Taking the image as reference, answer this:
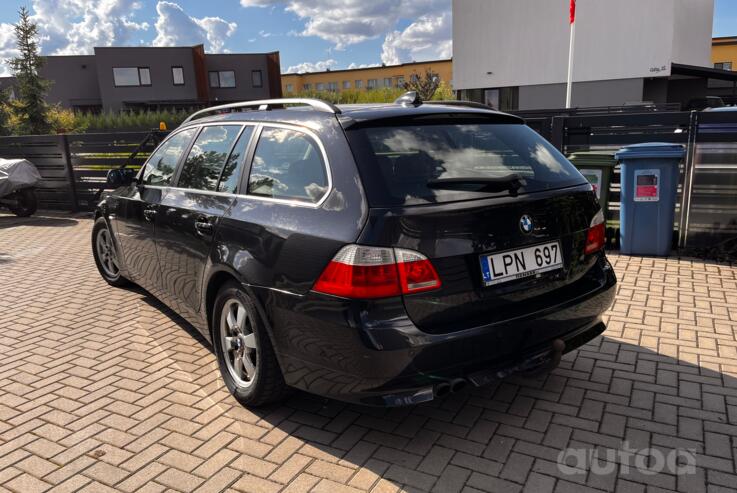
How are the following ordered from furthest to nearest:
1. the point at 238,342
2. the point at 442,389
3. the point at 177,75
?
the point at 177,75, the point at 238,342, the point at 442,389

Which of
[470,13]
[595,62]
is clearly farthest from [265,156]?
[470,13]

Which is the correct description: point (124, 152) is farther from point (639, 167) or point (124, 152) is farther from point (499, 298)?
point (499, 298)

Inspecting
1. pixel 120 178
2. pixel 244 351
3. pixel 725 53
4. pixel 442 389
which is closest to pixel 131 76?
pixel 120 178

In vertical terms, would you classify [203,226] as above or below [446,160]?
below

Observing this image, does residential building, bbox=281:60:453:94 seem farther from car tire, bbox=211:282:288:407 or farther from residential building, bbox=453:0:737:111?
car tire, bbox=211:282:288:407

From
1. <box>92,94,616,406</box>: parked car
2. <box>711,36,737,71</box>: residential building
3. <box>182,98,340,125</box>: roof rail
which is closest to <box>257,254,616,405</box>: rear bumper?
<box>92,94,616,406</box>: parked car

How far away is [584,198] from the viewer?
3.13 meters

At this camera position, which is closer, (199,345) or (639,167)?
(199,345)

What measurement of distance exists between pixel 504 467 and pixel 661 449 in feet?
2.60

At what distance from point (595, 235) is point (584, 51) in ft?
87.2

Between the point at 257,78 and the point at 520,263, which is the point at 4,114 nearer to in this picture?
the point at 520,263

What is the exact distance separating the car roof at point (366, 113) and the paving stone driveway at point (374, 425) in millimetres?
1626

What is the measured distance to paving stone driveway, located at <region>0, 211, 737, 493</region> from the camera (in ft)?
8.64

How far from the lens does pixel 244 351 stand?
10.7 ft
